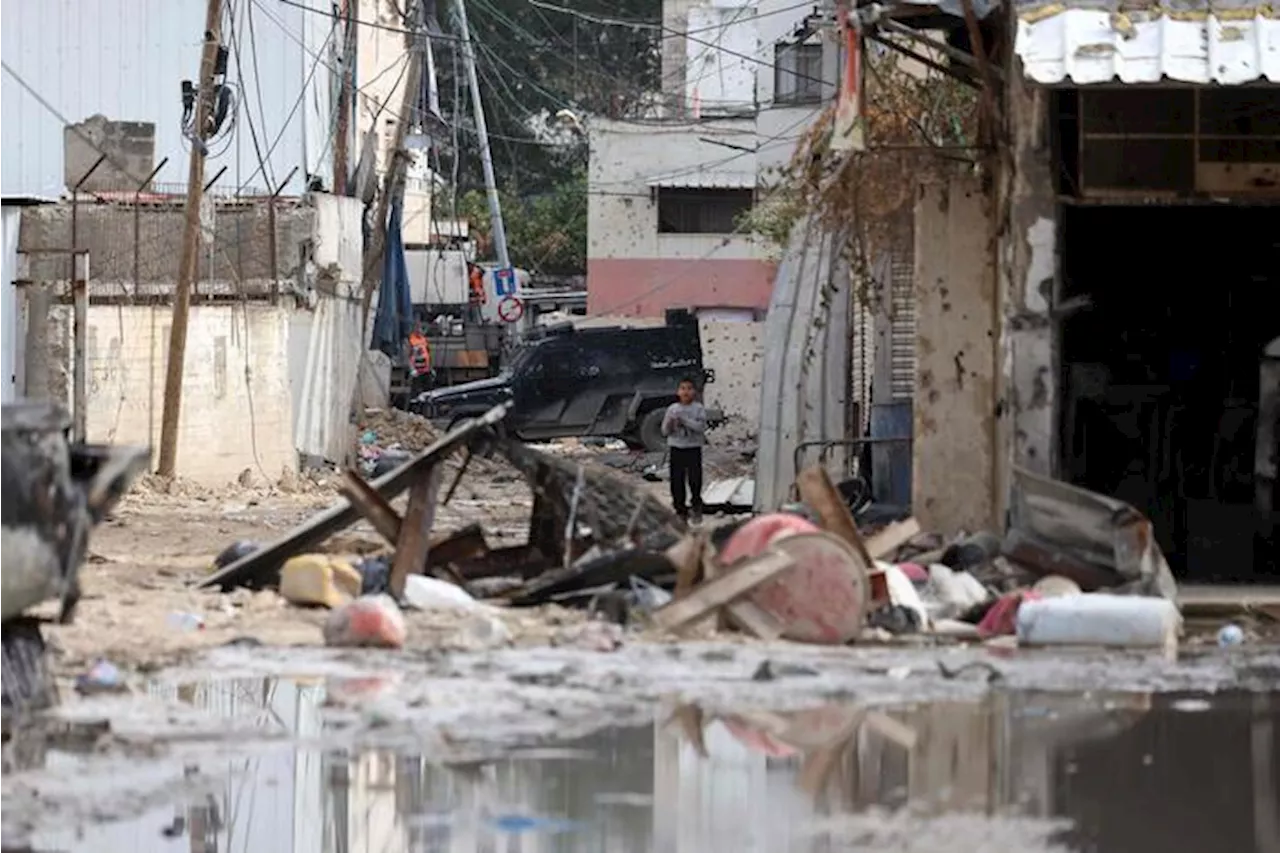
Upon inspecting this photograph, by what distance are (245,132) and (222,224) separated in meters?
6.25

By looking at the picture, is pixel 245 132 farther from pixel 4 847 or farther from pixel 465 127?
pixel 4 847

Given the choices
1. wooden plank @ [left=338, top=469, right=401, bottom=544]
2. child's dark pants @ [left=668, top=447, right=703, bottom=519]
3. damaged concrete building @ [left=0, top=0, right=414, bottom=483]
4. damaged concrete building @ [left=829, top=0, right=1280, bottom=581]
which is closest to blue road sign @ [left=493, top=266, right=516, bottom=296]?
damaged concrete building @ [left=0, top=0, right=414, bottom=483]

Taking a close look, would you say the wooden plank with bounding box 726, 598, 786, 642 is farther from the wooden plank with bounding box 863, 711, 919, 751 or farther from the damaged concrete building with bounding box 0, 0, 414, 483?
the damaged concrete building with bounding box 0, 0, 414, 483

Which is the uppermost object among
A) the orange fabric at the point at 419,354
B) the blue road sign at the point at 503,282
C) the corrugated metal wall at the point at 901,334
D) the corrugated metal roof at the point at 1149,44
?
the corrugated metal roof at the point at 1149,44

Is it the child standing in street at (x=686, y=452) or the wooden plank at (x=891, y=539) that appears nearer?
the wooden plank at (x=891, y=539)

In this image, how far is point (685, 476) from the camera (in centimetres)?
2605

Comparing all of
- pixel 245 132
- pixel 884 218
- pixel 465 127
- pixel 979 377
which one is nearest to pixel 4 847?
pixel 979 377

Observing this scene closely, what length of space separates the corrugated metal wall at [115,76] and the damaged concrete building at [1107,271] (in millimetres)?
17562

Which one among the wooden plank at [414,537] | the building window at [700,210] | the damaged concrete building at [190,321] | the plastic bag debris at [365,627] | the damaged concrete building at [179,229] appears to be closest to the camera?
the plastic bag debris at [365,627]

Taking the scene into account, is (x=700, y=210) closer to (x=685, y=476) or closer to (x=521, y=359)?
(x=521, y=359)

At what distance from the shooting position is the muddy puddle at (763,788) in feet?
27.0

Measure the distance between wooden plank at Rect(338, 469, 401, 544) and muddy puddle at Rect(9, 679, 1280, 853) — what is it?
3848 mm

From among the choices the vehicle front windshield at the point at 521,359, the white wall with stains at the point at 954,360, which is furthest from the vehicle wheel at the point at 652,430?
the white wall with stains at the point at 954,360

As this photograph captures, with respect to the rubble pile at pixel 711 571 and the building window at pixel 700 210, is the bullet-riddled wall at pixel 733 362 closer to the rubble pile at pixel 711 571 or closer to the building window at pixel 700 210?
the building window at pixel 700 210
